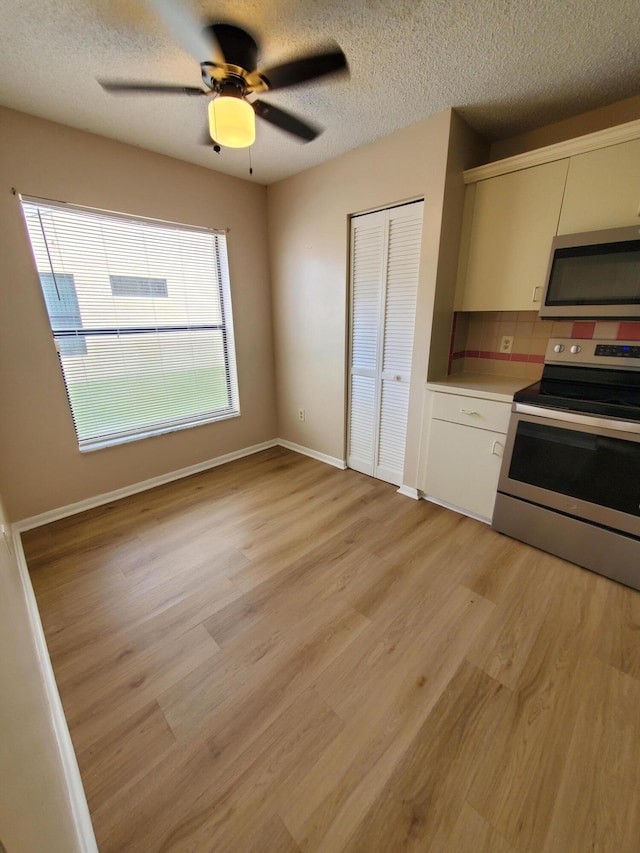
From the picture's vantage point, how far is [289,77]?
1334 mm

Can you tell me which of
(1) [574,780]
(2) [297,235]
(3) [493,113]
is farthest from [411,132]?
(1) [574,780]

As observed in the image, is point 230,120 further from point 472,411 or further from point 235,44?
point 472,411

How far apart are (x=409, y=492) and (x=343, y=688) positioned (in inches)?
62.5

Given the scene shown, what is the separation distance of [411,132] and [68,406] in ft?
9.54

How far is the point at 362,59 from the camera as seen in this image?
158 centimetres

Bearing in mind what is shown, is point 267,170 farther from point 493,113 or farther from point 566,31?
point 566,31

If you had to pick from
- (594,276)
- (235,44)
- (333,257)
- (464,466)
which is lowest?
(464,466)

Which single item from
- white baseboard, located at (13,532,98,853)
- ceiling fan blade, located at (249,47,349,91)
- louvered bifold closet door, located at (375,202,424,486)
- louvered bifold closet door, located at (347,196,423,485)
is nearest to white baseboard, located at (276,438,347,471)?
louvered bifold closet door, located at (347,196,423,485)

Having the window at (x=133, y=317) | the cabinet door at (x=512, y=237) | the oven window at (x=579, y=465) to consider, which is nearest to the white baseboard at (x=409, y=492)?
the oven window at (x=579, y=465)

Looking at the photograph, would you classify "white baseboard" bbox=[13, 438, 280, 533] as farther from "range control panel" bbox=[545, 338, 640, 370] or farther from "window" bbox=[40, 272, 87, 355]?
"range control panel" bbox=[545, 338, 640, 370]

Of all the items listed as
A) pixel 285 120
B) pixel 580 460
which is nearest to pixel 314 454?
pixel 580 460

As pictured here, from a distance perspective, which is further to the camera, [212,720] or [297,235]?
[297,235]

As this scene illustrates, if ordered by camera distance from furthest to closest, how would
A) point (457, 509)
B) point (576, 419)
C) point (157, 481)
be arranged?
point (157, 481), point (457, 509), point (576, 419)

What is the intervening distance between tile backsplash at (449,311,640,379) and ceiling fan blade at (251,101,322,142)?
1.53m
